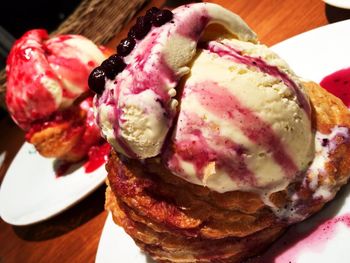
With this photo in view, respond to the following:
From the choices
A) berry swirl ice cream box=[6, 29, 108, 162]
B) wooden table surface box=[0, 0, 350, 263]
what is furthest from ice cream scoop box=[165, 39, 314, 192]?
berry swirl ice cream box=[6, 29, 108, 162]

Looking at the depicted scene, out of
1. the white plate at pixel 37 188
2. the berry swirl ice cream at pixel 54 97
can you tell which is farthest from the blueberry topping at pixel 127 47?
the berry swirl ice cream at pixel 54 97

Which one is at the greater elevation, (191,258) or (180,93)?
(180,93)

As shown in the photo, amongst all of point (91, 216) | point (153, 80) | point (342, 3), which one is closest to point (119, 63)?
point (153, 80)

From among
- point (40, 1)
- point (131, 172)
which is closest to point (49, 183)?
point (131, 172)

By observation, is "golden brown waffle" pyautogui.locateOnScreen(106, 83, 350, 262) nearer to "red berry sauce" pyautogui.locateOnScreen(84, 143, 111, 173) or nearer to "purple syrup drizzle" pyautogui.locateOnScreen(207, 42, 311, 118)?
"purple syrup drizzle" pyautogui.locateOnScreen(207, 42, 311, 118)

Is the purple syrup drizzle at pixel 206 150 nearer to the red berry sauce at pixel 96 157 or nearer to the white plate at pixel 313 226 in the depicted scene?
the white plate at pixel 313 226

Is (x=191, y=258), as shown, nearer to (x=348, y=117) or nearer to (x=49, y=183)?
(x=348, y=117)
